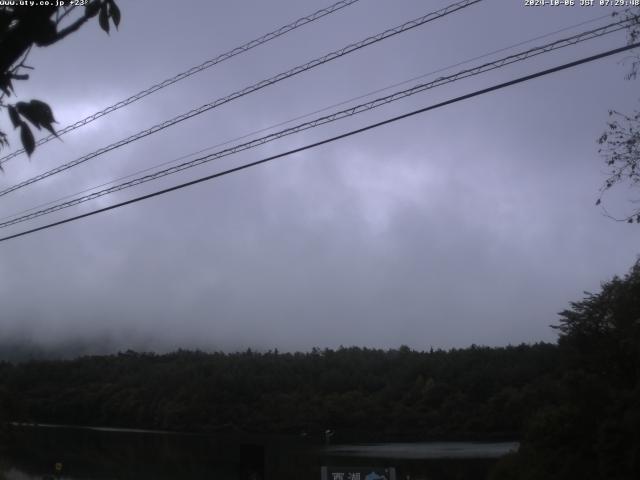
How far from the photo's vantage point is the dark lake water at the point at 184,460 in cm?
4128

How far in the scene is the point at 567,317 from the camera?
26.2m

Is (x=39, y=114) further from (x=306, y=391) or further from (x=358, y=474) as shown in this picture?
(x=306, y=391)

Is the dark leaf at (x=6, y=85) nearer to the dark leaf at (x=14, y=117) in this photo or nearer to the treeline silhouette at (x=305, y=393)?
the dark leaf at (x=14, y=117)

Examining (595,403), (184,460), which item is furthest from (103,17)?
(184,460)

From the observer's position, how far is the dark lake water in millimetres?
41281

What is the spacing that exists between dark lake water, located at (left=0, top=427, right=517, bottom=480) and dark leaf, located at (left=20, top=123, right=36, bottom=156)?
1043 inches

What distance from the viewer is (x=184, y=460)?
55.8 m

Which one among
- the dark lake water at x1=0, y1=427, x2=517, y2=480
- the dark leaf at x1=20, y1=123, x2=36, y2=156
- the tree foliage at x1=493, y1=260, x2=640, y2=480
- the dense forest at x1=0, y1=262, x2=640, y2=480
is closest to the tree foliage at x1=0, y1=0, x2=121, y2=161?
the dark leaf at x1=20, y1=123, x2=36, y2=156

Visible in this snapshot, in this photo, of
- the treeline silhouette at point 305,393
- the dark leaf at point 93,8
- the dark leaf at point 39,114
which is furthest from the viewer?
the treeline silhouette at point 305,393

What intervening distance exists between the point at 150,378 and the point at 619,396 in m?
94.2

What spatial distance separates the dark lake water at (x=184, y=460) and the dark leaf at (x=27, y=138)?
26.5 meters

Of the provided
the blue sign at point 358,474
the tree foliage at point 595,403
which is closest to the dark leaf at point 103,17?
the blue sign at point 358,474

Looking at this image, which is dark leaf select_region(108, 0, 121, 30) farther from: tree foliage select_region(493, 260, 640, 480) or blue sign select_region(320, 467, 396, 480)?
tree foliage select_region(493, 260, 640, 480)

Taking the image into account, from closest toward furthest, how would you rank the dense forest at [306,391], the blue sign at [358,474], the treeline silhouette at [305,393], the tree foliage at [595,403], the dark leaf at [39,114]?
the dark leaf at [39,114] → the blue sign at [358,474] → the tree foliage at [595,403] → the dense forest at [306,391] → the treeline silhouette at [305,393]
